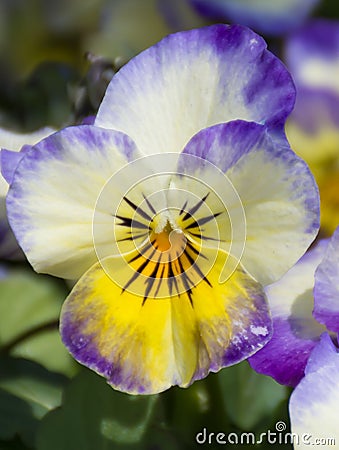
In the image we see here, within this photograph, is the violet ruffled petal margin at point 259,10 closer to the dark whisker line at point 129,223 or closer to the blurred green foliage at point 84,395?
the blurred green foliage at point 84,395

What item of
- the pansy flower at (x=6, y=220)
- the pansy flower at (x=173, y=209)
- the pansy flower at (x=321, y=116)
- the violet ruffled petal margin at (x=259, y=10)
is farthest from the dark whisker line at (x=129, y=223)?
the violet ruffled petal margin at (x=259, y=10)

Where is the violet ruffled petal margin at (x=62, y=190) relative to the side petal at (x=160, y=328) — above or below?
above

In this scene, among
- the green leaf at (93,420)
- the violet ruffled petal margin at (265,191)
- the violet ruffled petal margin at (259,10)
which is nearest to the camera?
the violet ruffled petal margin at (265,191)

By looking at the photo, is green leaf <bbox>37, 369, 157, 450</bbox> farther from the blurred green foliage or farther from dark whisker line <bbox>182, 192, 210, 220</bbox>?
dark whisker line <bbox>182, 192, 210, 220</bbox>

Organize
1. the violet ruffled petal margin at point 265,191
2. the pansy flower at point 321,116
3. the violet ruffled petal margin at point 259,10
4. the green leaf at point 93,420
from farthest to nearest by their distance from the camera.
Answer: the violet ruffled petal margin at point 259,10 < the pansy flower at point 321,116 < the green leaf at point 93,420 < the violet ruffled petal margin at point 265,191

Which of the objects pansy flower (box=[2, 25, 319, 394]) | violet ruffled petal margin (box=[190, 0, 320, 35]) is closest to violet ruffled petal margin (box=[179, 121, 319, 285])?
pansy flower (box=[2, 25, 319, 394])

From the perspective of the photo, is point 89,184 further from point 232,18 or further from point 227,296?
point 232,18
